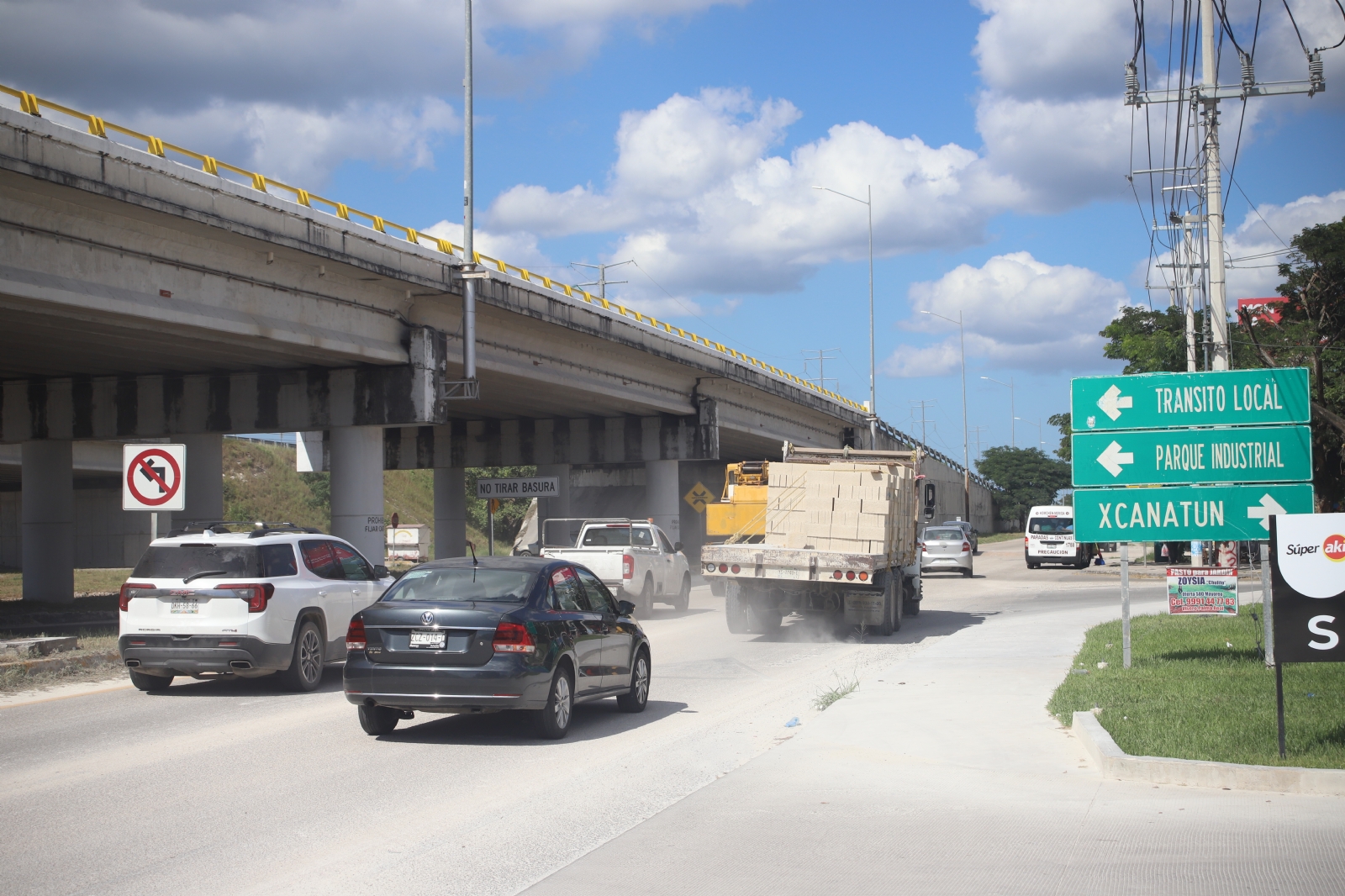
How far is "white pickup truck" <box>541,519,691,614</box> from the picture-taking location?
968 inches

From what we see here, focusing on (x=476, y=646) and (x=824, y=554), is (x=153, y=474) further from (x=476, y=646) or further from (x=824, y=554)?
(x=824, y=554)

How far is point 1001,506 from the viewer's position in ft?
477

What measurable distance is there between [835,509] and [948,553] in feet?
67.0

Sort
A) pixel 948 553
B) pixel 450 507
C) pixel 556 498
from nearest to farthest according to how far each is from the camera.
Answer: pixel 948 553
pixel 450 507
pixel 556 498

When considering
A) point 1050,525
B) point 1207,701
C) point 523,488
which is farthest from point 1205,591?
point 1050,525

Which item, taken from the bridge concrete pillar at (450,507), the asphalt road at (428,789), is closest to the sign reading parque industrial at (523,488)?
the bridge concrete pillar at (450,507)

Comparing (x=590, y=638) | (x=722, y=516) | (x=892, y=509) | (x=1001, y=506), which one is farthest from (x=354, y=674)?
(x=1001, y=506)

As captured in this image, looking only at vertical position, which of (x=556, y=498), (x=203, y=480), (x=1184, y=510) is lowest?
(x=1184, y=510)

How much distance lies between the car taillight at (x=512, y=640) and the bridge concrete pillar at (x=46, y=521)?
28.1 metres

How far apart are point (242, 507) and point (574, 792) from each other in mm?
72936

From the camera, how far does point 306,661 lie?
13.5 meters

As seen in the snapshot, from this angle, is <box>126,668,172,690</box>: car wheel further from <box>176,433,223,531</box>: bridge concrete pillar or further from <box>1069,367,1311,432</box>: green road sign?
<box>176,433,223,531</box>: bridge concrete pillar

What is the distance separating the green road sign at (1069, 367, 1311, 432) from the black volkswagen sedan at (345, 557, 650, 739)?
596cm

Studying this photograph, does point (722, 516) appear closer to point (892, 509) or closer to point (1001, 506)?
point (892, 509)
